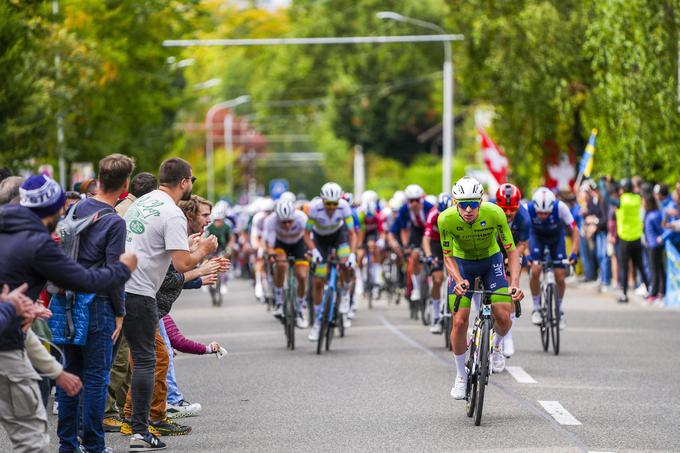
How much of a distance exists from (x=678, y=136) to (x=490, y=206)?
48.3ft

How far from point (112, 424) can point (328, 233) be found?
7.15 metres

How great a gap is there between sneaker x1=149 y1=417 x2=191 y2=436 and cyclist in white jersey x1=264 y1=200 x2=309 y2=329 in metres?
6.94

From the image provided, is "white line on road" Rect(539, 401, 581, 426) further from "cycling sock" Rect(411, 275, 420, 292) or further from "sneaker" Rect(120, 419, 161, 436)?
"cycling sock" Rect(411, 275, 420, 292)

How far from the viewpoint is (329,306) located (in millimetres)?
16516

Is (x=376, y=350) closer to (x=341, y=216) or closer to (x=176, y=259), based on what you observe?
(x=341, y=216)

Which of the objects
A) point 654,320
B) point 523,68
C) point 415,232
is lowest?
point 654,320

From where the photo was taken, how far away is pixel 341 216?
17625 millimetres

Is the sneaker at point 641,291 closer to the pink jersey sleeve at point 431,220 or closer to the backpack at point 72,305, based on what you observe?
the pink jersey sleeve at point 431,220

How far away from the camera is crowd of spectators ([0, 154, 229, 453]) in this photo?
729 cm

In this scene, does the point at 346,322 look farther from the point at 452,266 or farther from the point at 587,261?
the point at 587,261

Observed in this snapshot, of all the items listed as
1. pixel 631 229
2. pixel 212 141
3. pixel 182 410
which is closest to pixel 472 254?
pixel 182 410

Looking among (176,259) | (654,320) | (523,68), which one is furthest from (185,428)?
(523,68)

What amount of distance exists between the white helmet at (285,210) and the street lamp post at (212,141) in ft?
209

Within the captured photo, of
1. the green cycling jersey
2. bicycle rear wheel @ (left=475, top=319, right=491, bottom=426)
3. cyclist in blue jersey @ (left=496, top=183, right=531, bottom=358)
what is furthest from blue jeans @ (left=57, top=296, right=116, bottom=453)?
cyclist in blue jersey @ (left=496, top=183, right=531, bottom=358)
